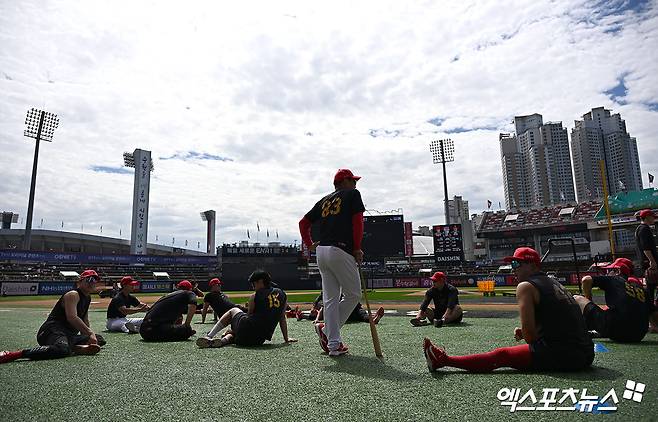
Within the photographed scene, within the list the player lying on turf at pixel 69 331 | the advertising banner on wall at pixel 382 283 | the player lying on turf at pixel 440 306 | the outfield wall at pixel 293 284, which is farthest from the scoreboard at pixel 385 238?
the player lying on turf at pixel 69 331

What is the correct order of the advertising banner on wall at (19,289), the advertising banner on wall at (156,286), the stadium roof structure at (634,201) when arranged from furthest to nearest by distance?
1. the stadium roof structure at (634,201)
2. the advertising banner on wall at (156,286)
3. the advertising banner on wall at (19,289)

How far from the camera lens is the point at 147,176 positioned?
53.2 metres

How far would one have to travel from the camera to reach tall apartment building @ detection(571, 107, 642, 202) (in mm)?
85625

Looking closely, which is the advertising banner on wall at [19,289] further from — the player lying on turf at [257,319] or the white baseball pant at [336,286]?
the white baseball pant at [336,286]

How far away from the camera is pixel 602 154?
89.2 meters

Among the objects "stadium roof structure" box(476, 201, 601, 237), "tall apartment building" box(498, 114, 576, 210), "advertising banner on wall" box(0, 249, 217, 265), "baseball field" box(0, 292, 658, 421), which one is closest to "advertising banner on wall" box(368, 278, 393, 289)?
"advertising banner on wall" box(0, 249, 217, 265)

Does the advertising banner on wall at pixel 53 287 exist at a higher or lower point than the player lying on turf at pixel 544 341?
lower

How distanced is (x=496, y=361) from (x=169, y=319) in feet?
17.0

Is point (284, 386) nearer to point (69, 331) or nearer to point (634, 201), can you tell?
point (69, 331)

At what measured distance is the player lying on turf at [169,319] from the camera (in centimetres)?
654

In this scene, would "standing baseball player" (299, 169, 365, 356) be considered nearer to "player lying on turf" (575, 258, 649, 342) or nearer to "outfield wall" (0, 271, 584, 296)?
"player lying on turf" (575, 258, 649, 342)

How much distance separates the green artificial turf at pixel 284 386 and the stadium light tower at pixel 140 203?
2033 inches

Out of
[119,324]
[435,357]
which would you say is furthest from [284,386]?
[119,324]

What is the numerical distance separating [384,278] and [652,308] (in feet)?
134
